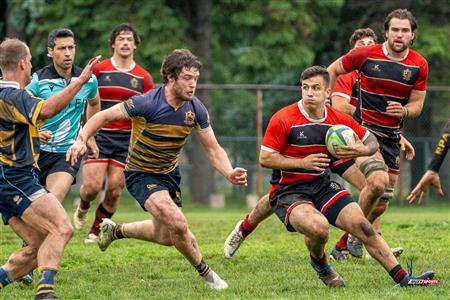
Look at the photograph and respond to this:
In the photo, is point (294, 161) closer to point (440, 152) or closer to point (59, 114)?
point (440, 152)

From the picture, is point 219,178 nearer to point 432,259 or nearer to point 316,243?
point 432,259

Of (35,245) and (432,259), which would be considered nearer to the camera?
(35,245)

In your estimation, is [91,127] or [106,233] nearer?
[91,127]

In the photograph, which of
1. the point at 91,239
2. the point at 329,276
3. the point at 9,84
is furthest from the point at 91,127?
the point at 91,239

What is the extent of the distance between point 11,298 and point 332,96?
455 cm

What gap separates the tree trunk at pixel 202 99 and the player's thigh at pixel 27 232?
1480 centimetres

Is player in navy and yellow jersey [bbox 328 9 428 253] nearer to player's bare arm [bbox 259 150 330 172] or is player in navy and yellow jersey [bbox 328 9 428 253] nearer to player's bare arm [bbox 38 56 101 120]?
player's bare arm [bbox 259 150 330 172]

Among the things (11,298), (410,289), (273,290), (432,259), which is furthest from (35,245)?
(432,259)

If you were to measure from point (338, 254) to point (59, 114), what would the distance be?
3084 millimetres

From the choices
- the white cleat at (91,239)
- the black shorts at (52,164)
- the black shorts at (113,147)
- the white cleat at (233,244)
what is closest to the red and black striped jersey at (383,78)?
the white cleat at (233,244)

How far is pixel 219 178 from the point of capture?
28.1m

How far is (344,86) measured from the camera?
1108 cm

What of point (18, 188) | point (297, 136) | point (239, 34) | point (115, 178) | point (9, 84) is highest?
point (9, 84)

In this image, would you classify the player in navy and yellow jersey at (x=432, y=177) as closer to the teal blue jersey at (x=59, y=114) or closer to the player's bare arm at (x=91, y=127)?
the player's bare arm at (x=91, y=127)
